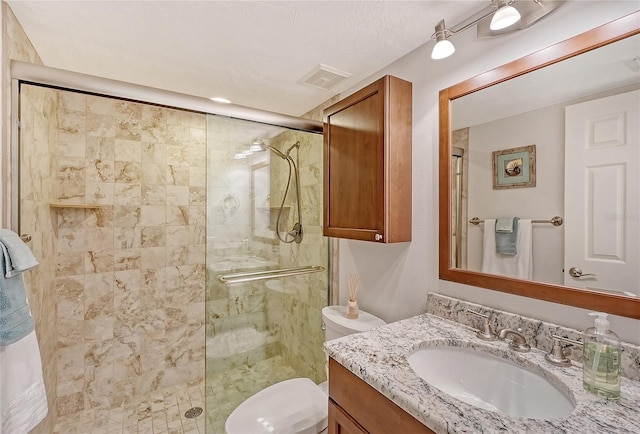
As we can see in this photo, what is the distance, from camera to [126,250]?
2133 millimetres

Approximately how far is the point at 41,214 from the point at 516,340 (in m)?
2.38

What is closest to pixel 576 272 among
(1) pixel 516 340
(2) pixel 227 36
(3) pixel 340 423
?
(1) pixel 516 340

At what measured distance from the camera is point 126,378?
6.97ft

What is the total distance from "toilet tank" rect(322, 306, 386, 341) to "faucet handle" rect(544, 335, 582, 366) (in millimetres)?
766

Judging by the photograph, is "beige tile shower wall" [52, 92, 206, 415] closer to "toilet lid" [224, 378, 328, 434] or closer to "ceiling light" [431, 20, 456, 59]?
"toilet lid" [224, 378, 328, 434]

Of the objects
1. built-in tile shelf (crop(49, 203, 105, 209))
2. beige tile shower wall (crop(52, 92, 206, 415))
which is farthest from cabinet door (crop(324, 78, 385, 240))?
built-in tile shelf (crop(49, 203, 105, 209))

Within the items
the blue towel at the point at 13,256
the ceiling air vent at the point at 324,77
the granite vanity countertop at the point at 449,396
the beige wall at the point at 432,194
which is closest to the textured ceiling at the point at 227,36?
the ceiling air vent at the point at 324,77

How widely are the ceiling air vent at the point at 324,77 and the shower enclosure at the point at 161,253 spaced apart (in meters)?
0.32

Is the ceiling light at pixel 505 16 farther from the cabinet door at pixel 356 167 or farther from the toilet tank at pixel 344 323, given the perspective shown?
the toilet tank at pixel 344 323

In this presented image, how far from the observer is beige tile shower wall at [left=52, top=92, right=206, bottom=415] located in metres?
1.96

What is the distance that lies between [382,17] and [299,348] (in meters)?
1.96

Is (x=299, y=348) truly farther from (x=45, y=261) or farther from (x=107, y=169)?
(x=107, y=169)

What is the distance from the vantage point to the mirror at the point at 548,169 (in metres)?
0.84

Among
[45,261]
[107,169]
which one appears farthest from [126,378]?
[107,169]
